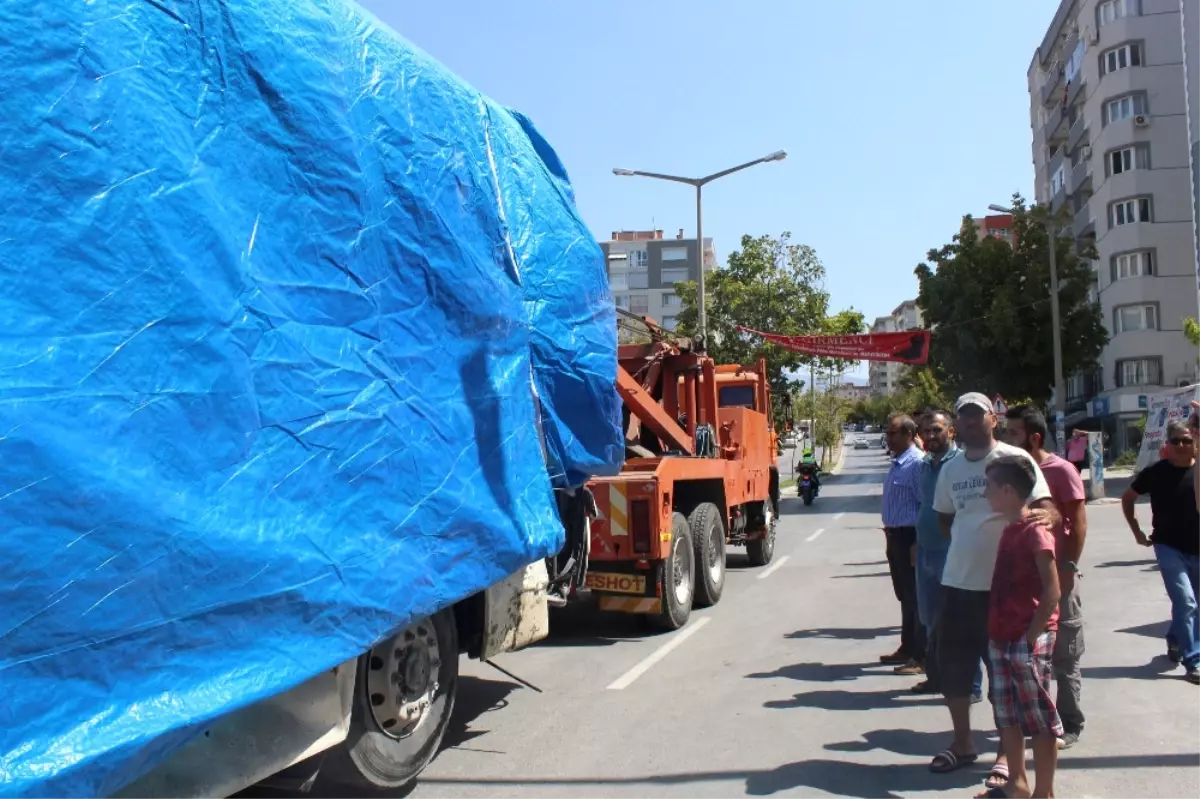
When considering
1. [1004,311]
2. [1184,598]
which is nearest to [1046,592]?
[1184,598]

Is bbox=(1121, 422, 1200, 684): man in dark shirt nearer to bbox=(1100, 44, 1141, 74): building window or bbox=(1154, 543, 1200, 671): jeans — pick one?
bbox=(1154, 543, 1200, 671): jeans

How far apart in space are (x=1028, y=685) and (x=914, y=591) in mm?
3192

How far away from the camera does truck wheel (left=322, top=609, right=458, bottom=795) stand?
4.72 meters

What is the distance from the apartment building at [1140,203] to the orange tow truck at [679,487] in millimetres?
37821

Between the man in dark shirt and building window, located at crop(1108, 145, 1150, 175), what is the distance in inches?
1823

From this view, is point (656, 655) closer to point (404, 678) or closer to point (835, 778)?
point (835, 778)

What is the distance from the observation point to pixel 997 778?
499 centimetres

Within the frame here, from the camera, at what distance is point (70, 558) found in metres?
2.74

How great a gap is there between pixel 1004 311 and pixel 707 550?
28104 millimetres

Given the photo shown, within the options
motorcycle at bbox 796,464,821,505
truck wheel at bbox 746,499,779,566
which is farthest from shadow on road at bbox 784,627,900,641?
motorcycle at bbox 796,464,821,505

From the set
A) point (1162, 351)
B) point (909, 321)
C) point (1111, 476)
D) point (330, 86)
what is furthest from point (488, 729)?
point (909, 321)

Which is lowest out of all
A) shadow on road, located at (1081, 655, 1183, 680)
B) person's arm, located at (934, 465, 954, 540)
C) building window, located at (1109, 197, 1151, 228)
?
shadow on road, located at (1081, 655, 1183, 680)

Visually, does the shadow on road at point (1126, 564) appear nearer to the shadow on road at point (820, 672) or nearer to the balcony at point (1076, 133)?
the shadow on road at point (820, 672)

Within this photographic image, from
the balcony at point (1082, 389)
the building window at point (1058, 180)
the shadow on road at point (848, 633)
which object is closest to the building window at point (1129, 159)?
the balcony at point (1082, 389)
